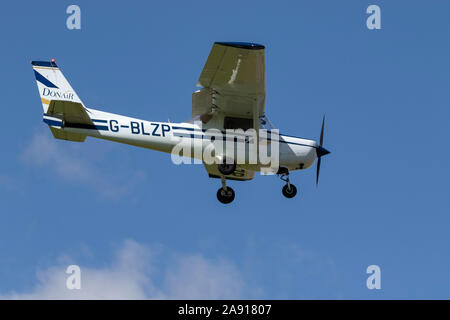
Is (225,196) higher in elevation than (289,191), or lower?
lower

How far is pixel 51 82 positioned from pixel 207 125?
431 cm

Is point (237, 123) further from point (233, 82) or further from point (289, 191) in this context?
point (289, 191)

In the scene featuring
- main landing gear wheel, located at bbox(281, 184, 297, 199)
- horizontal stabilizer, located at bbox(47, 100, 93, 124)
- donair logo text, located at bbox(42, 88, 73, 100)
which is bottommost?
main landing gear wheel, located at bbox(281, 184, 297, 199)

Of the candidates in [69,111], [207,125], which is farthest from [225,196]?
[69,111]

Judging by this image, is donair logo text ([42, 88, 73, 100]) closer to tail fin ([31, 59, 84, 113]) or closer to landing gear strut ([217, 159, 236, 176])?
tail fin ([31, 59, 84, 113])

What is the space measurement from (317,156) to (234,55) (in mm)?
4246

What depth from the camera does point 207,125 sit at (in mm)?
20047

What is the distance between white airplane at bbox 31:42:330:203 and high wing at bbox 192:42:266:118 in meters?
0.02

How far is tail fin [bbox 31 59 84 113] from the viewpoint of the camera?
2017cm

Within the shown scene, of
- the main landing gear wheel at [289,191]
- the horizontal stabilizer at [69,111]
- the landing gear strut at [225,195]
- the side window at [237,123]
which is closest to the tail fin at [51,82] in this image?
the horizontal stabilizer at [69,111]

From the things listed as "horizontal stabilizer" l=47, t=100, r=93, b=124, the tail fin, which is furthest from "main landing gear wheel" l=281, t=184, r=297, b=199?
the tail fin

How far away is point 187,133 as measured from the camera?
65.3 ft
